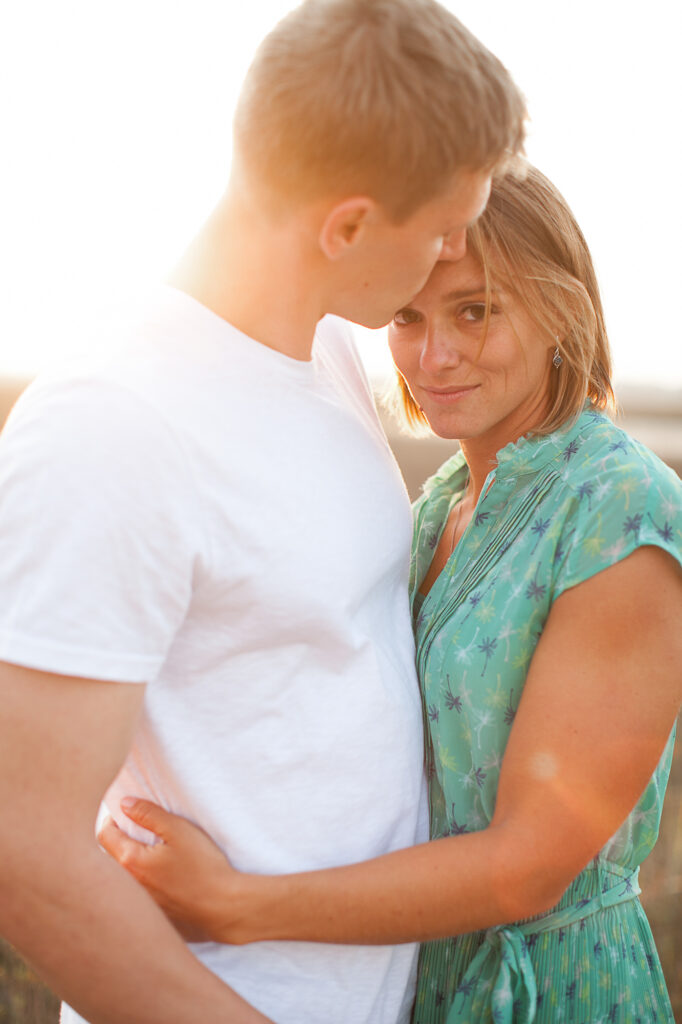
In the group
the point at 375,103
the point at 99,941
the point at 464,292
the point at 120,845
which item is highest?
the point at 375,103

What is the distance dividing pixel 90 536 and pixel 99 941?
51 centimetres

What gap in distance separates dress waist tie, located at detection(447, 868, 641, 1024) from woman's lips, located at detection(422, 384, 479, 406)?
3.35 ft

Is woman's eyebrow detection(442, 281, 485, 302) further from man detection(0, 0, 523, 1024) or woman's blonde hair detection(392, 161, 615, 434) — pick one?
man detection(0, 0, 523, 1024)

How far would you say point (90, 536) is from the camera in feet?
3.23

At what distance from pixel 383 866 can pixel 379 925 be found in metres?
0.09

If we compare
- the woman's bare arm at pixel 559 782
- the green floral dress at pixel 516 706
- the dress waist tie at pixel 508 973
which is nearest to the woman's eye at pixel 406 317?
the green floral dress at pixel 516 706

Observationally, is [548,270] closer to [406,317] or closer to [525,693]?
[406,317]

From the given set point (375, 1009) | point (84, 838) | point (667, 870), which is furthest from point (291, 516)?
point (667, 870)

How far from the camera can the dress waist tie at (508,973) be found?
4.96ft

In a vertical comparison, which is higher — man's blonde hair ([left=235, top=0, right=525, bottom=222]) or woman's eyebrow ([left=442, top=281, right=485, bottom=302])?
man's blonde hair ([left=235, top=0, right=525, bottom=222])

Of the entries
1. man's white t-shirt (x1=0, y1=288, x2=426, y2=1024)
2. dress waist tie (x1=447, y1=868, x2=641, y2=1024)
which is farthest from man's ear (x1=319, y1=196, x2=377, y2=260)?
dress waist tie (x1=447, y1=868, x2=641, y2=1024)

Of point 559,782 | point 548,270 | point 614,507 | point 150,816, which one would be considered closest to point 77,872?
point 150,816

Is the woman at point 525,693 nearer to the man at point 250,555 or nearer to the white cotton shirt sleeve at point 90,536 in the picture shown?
the man at point 250,555

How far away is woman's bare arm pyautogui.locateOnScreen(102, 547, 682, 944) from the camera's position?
1335 millimetres
